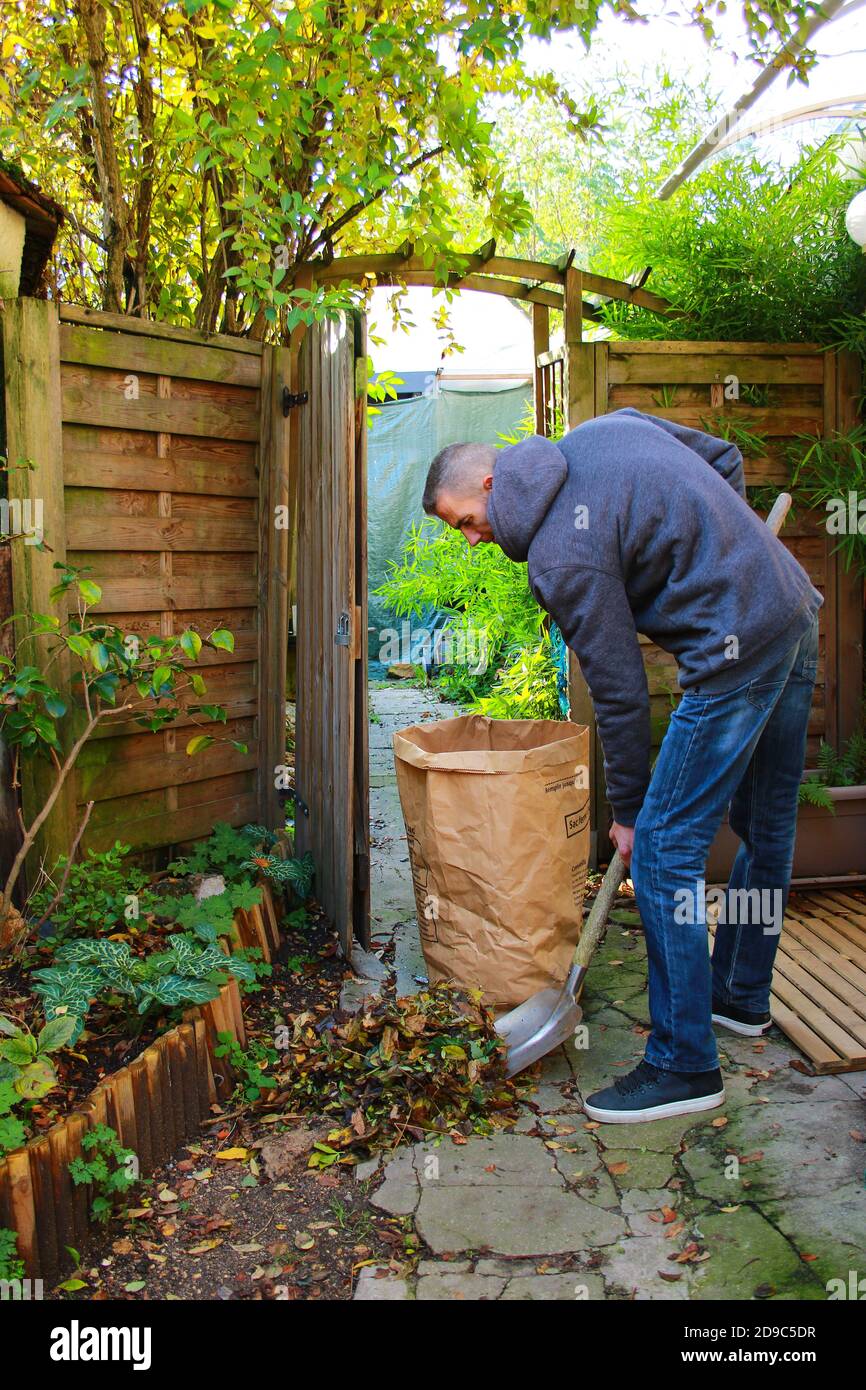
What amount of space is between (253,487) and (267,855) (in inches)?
51.5

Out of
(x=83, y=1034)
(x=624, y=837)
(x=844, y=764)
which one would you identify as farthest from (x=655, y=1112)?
(x=844, y=764)

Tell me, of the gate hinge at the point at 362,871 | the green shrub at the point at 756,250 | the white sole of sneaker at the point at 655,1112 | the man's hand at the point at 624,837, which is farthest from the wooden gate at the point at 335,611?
the green shrub at the point at 756,250

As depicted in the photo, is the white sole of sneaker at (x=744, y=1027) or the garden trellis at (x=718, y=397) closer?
the white sole of sneaker at (x=744, y=1027)

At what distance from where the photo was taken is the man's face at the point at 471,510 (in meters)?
2.63

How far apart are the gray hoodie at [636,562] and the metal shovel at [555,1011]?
406 mm

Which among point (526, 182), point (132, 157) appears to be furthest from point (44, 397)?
point (526, 182)

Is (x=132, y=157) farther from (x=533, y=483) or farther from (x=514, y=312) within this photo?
(x=514, y=312)

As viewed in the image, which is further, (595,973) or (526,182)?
(526,182)

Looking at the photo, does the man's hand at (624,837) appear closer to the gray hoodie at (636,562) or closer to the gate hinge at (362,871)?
the gray hoodie at (636,562)

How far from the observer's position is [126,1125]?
7.59 ft

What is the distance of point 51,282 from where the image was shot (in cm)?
395

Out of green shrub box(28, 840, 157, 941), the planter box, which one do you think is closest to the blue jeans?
the planter box

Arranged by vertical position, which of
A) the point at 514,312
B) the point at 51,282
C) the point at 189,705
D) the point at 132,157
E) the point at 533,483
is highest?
the point at 514,312

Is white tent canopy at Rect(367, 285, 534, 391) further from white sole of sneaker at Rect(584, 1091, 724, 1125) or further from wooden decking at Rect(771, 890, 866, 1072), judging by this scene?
white sole of sneaker at Rect(584, 1091, 724, 1125)
